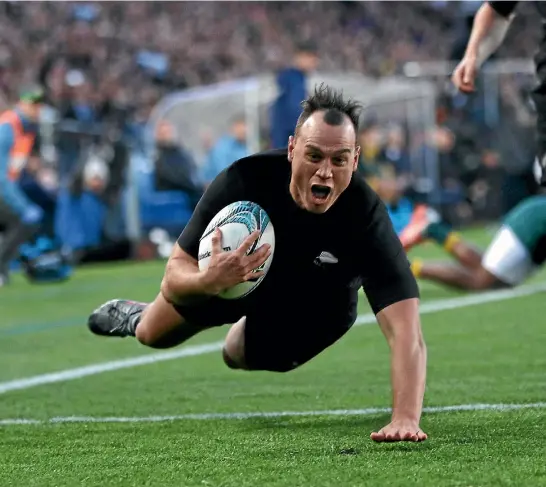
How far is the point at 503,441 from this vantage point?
4.55m

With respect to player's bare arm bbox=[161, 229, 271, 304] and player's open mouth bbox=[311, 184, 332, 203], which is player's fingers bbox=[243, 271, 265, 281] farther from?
player's open mouth bbox=[311, 184, 332, 203]

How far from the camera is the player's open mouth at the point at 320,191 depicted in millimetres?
4770

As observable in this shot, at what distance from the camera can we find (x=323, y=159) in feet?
15.5

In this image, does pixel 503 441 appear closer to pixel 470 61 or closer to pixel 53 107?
pixel 470 61

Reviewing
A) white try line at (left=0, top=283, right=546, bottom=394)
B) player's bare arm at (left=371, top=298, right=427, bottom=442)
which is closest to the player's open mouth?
player's bare arm at (left=371, top=298, right=427, bottom=442)

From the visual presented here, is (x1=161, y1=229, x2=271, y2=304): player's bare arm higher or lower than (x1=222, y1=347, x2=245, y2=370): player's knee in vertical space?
higher

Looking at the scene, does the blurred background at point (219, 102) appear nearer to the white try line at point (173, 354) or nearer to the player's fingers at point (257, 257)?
the white try line at point (173, 354)

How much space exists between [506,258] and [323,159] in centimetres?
431


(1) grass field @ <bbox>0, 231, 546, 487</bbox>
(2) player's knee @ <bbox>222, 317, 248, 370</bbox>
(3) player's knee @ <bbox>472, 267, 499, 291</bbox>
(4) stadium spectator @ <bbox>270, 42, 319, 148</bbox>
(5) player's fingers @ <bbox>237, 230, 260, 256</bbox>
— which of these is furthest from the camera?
(4) stadium spectator @ <bbox>270, 42, 319, 148</bbox>

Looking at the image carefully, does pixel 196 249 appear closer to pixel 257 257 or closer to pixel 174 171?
pixel 257 257

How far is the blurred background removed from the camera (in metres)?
18.0

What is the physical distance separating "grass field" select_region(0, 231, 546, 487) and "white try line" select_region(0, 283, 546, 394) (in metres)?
0.03

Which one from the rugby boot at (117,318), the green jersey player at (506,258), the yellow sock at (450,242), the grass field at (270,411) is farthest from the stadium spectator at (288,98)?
the rugby boot at (117,318)

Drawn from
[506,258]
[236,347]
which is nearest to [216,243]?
[236,347]
